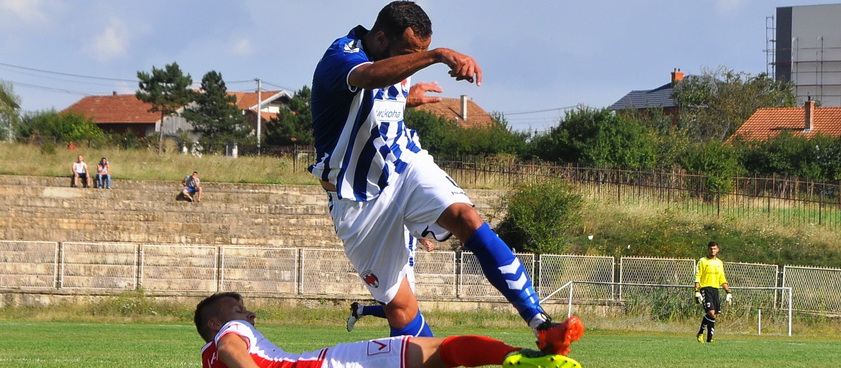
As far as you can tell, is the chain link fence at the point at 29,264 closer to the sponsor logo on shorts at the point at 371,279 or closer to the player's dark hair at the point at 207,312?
the player's dark hair at the point at 207,312

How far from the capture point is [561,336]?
4.77 metres

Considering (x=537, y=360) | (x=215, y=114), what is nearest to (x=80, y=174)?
(x=537, y=360)

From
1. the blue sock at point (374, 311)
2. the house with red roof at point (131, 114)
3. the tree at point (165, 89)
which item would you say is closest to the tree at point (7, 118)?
the tree at point (165, 89)

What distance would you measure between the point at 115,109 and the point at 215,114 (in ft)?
71.1

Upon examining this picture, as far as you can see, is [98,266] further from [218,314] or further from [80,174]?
[218,314]

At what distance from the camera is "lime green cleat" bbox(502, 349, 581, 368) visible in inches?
186

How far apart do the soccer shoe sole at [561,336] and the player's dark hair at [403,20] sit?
203 cm

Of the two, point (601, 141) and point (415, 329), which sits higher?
point (601, 141)

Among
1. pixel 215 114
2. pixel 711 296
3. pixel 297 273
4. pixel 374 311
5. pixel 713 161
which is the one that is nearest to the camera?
pixel 374 311

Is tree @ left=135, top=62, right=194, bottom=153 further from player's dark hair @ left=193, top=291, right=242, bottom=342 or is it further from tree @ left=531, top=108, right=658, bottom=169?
player's dark hair @ left=193, top=291, right=242, bottom=342

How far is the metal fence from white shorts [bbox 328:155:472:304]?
956 inches

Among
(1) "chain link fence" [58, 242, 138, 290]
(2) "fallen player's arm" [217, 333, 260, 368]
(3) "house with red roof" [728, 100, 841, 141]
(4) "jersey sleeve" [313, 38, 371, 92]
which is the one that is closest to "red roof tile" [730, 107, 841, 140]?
(3) "house with red roof" [728, 100, 841, 141]

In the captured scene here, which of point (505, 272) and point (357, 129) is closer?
point (505, 272)

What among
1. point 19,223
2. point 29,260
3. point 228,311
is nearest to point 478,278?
point 29,260
